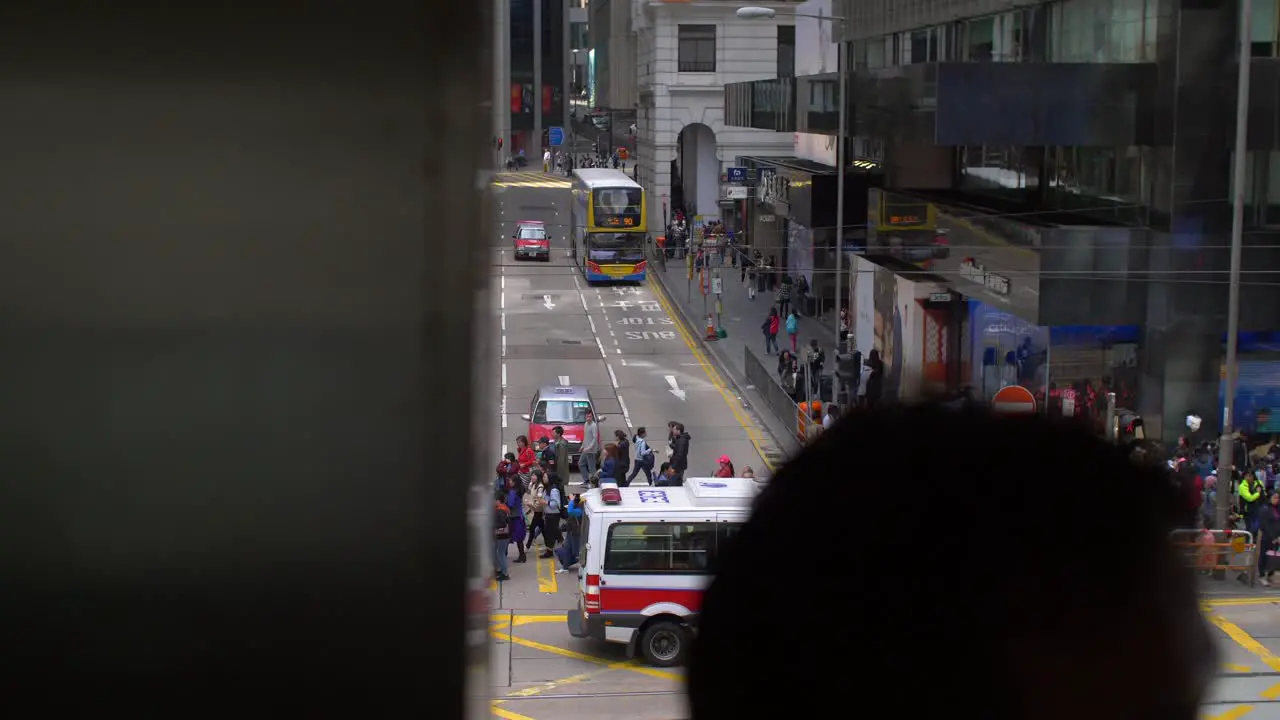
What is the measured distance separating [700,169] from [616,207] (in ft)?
43.3

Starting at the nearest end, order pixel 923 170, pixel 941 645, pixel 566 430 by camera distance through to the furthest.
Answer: pixel 941 645, pixel 566 430, pixel 923 170

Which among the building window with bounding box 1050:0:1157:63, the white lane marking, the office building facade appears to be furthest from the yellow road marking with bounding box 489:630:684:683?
the office building facade

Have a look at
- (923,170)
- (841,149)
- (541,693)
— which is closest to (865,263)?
→ (923,170)

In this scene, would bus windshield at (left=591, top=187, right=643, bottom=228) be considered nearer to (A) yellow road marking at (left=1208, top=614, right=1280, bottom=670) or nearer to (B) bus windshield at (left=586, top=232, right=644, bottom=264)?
(B) bus windshield at (left=586, top=232, right=644, bottom=264)

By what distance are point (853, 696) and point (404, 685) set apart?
1100mm

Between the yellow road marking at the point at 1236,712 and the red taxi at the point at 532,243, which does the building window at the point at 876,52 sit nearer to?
the red taxi at the point at 532,243

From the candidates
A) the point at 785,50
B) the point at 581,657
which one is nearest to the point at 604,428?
the point at 581,657

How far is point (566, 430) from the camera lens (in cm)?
1962

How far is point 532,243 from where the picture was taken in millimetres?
37938

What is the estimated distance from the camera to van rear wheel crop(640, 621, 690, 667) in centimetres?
1227

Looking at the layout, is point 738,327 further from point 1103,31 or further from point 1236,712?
point 1236,712

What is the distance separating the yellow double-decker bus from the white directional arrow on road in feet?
28.4

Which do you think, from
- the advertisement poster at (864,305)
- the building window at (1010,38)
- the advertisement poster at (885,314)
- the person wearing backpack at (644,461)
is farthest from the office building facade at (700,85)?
the person wearing backpack at (644,461)

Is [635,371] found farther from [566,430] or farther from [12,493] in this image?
[12,493]
